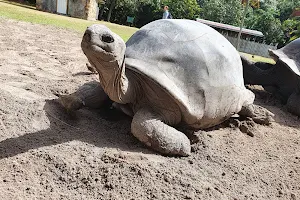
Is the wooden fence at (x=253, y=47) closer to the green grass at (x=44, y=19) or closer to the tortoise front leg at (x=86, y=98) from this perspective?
the green grass at (x=44, y=19)

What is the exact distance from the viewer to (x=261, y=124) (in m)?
3.75

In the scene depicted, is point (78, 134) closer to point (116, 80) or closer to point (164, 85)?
point (116, 80)

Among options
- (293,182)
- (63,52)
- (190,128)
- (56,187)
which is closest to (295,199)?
(293,182)

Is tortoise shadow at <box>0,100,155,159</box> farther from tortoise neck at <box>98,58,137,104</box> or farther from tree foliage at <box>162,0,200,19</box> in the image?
tree foliage at <box>162,0,200,19</box>

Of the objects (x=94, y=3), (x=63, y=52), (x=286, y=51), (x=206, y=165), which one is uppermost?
(x=286, y=51)

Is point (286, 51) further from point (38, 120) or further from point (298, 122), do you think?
point (38, 120)

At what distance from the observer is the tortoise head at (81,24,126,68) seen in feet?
6.74

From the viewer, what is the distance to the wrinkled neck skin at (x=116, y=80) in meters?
2.23

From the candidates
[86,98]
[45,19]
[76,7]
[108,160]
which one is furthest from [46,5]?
[108,160]

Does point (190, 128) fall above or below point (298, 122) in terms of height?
above

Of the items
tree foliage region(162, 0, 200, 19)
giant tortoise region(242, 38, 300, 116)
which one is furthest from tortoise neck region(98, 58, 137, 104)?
tree foliage region(162, 0, 200, 19)

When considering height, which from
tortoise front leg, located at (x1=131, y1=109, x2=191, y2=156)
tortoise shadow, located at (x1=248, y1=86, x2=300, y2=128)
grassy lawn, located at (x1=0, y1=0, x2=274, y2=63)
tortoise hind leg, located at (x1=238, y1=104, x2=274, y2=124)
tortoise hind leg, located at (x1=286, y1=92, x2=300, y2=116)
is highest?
tortoise front leg, located at (x1=131, y1=109, x2=191, y2=156)

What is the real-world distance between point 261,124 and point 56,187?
2570mm

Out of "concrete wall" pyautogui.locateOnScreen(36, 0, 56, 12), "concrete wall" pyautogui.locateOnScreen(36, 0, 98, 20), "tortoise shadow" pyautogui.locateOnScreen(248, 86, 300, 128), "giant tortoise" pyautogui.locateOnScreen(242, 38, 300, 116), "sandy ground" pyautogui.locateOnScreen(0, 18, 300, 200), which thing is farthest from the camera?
"concrete wall" pyautogui.locateOnScreen(36, 0, 56, 12)
